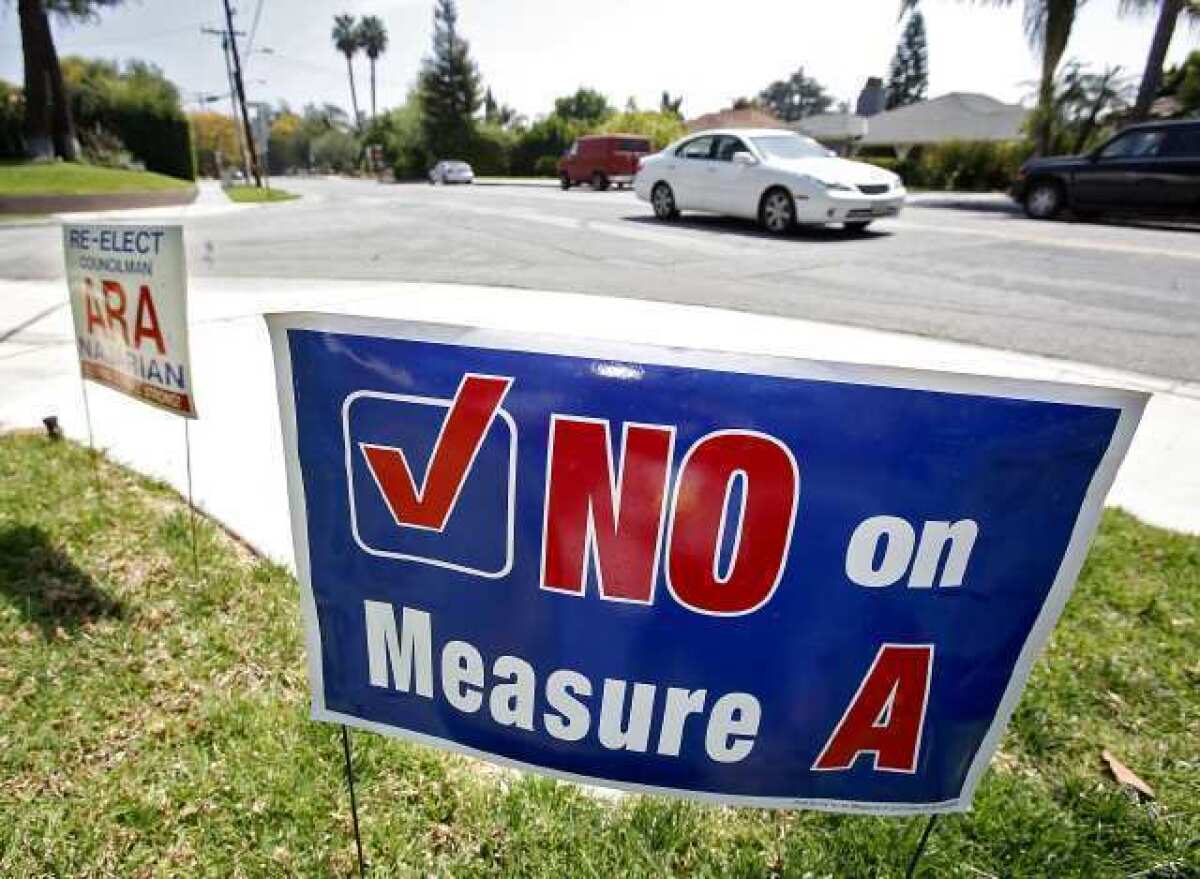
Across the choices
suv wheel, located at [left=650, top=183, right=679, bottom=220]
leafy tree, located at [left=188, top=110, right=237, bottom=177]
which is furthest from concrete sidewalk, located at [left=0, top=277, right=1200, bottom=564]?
leafy tree, located at [left=188, top=110, right=237, bottom=177]

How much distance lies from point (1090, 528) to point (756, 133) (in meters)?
11.7

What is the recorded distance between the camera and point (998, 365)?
4953 millimetres

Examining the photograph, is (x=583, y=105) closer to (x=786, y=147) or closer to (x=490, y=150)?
(x=490, y=150)

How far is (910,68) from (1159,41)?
83.4m

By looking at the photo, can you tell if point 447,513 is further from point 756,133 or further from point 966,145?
point 966,145

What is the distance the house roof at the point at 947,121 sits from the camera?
5003 cm

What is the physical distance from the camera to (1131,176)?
12.3m

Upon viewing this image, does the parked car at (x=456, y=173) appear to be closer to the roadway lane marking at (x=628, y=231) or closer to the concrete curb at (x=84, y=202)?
the concrete curb at (x=84, y=202)

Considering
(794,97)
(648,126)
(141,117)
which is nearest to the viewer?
(141,117)

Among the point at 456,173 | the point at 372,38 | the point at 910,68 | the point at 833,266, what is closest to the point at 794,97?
the point at 910,68

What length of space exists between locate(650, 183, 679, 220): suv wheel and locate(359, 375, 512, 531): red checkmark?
12.8m

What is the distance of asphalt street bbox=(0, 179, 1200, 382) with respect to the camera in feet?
19.9

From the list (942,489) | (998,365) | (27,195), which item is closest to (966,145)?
(998,365)

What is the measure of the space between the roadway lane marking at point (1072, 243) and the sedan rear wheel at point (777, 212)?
258cm
